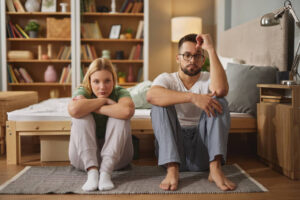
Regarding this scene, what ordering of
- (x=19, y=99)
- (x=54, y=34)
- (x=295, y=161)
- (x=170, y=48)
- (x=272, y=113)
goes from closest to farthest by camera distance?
(x=295, y=161) < (x=272, y=113) < (x=19, y=99) < (x=54, y=34) < (x=170, y=48)

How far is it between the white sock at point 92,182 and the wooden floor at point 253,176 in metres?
0.06

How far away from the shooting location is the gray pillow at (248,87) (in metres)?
2.59

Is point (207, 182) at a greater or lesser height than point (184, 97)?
lesser

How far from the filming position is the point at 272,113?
2.24 meters

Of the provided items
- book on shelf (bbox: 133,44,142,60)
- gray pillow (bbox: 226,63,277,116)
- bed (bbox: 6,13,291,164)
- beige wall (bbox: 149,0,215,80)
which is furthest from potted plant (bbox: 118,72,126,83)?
gray pillow (bbox: 226,63,277,116)

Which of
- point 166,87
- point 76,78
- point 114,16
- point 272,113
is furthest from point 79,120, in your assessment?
point 114,16

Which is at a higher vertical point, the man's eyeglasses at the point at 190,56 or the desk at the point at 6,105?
the man's eyeglasses at the point at 190,56

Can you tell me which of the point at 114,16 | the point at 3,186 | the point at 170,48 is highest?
the point at 114,16

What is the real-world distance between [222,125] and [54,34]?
341 centimetres

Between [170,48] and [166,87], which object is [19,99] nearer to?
[166,87]

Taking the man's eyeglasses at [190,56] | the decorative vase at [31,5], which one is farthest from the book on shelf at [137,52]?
the man's eyeglasses at [190,56]

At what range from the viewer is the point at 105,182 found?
1.82 metres

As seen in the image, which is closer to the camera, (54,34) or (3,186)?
(3,186)

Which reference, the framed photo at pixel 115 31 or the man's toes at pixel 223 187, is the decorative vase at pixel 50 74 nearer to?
the framed photo at pixel 115 31
